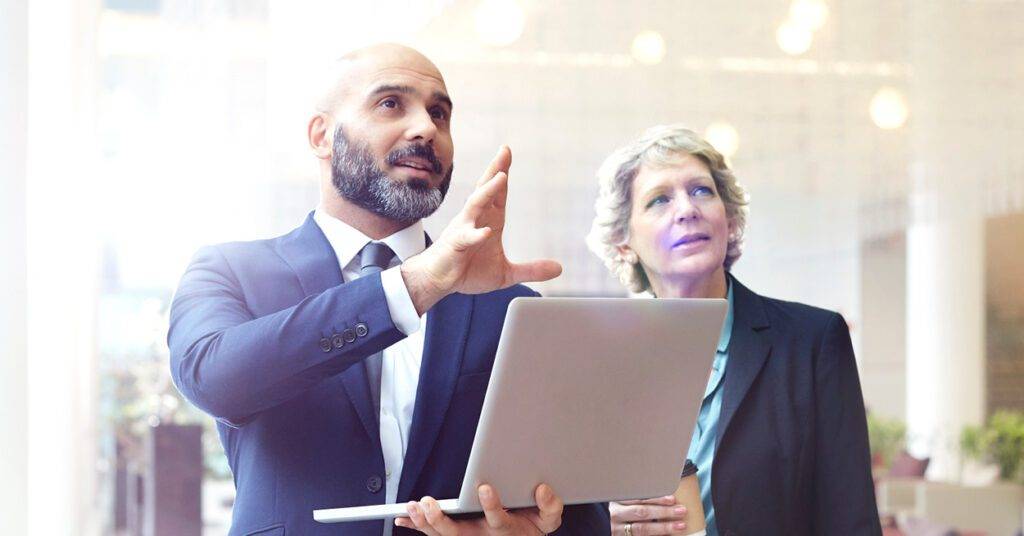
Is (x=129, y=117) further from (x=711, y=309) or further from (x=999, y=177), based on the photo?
(x=999, y=177)

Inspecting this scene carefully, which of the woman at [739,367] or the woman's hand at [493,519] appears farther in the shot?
the woman at [739,367]

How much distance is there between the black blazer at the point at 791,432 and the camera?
223cm

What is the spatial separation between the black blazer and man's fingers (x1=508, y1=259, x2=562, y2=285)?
2.19ft

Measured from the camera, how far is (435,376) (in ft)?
6.27

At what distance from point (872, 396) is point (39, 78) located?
13.9 meters

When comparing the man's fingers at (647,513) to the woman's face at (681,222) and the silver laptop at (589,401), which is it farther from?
the woman's face at (681,222)

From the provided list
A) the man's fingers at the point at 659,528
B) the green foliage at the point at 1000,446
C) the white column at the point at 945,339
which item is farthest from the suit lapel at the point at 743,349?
the white column at the point at 945,339

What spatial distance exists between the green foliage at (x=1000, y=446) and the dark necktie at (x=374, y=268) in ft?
28.9

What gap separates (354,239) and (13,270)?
3.04ft

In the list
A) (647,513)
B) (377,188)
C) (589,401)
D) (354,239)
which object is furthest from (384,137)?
(647,513)

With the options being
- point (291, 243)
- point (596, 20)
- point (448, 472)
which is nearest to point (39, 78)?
point (291, 243)

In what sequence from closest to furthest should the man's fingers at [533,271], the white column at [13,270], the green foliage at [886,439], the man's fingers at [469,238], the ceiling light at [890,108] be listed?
the man's fingers at [469,238] < the man's fingers at [533,271] < the white column at [13,270] < the ceiling light at [890,108] < the green foliage at [886,439]

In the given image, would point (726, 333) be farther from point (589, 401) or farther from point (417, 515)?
point (417, 515)

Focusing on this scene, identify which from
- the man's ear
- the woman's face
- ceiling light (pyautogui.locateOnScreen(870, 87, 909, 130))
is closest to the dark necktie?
the man's ear
